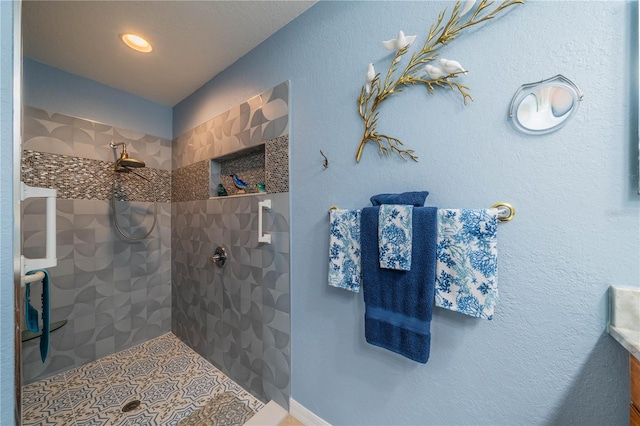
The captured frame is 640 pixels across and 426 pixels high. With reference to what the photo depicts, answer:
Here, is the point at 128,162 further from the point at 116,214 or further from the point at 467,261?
the point at 467,261

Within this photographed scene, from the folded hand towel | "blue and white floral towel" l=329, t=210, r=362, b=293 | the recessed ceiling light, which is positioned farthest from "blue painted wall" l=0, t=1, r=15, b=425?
the recessed ceiling light

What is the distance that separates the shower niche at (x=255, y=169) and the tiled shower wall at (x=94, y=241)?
28.2 inches

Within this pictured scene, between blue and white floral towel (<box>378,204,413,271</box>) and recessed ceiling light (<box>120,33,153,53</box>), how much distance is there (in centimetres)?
173

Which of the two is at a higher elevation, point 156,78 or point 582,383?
point 156,78

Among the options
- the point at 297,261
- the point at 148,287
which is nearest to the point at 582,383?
the point at 297,261

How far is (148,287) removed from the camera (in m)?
1.95

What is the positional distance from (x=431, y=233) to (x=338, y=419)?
3.38 feet

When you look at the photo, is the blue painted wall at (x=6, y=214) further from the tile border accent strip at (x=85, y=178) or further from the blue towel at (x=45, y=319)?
the tile border accent strip at (x=85, y=178)

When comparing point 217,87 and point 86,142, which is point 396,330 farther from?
point 86,142

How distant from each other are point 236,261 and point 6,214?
1092 mm

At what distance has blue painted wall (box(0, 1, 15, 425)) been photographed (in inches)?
A: 17.9

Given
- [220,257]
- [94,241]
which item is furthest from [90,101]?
[220,257]

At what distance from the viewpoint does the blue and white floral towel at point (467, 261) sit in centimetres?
68

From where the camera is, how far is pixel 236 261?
4.91 ft
